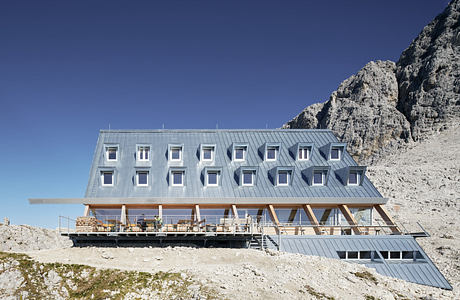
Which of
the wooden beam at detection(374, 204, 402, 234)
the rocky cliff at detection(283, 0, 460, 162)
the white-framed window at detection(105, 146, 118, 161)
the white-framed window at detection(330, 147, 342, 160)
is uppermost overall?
the rocky cliff at detection(283, 0, 460, 162)

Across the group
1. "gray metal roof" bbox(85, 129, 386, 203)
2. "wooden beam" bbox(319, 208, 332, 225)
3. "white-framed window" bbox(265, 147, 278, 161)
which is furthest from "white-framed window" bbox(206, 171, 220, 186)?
"wooden beam" bbox(319, 208, 332, 225)

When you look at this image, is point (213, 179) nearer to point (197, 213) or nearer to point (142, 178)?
point (197, 213)

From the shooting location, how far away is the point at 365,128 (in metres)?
98.8

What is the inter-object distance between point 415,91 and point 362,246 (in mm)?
88514

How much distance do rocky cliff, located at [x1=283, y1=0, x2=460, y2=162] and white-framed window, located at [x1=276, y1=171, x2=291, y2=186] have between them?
71888 mm

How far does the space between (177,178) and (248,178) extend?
18.6 feet

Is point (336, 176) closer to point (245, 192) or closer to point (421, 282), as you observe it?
point (245, 192)

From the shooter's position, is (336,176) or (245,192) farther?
(336,176)

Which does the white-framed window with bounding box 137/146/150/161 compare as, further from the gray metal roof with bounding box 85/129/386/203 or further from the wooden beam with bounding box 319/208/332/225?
the wooden beam with bounding box 319/208/332/225

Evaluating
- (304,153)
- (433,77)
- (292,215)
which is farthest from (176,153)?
(433,77)

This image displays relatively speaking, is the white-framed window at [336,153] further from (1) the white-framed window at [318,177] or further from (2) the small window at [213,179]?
(2) the small window at [213,179]

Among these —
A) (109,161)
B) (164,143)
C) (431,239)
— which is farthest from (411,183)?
(109,161)

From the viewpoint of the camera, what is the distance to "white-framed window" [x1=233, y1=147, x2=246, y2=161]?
30750mm

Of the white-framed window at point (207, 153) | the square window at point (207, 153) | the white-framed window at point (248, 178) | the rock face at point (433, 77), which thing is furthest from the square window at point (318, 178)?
the rock face at point (433, 77)
